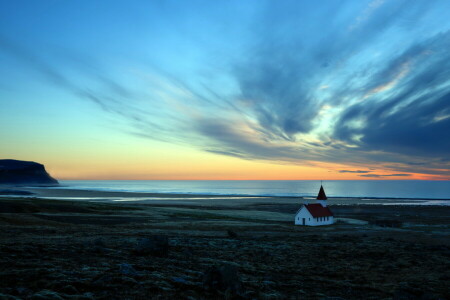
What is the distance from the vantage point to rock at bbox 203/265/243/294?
459 inches

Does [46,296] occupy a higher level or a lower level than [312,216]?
higher

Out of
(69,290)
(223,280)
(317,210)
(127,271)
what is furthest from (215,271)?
(317,210)

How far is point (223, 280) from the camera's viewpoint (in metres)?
11.8

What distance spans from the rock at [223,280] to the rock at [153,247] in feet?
21.3

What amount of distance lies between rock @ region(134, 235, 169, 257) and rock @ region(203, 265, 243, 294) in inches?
256

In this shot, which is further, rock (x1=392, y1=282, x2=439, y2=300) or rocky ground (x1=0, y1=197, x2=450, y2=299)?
rock (x1=392, y1=282, x2=439, y2=300)

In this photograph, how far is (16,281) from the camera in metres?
10.6

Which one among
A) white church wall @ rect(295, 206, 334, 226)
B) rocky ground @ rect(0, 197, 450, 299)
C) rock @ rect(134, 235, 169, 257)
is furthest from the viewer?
white church wall @ rect(295, 206, 334, 226)

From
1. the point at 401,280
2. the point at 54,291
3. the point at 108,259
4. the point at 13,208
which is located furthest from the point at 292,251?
the point at 13,208

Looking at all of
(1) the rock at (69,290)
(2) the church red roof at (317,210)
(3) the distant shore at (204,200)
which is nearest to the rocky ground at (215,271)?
(1) the rock at (69,290)

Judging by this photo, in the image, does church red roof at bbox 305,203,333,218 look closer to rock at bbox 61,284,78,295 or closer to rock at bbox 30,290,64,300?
rock at bbox 61,284,78,295

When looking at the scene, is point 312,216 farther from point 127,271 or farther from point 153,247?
point 127,271

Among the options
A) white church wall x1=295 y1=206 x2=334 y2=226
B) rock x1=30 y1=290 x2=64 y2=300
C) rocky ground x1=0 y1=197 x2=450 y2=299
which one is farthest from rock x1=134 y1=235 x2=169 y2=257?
white church wall x1=295 y1=206 x2=334 y2=226

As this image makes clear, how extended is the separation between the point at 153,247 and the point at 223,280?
742 centimetres
